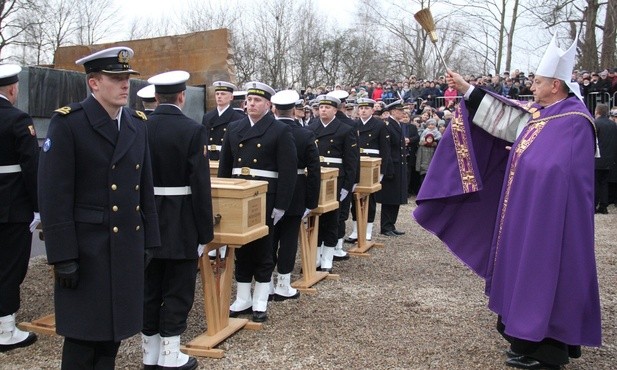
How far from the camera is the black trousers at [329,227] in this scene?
833cm

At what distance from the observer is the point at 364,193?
9.34 meters

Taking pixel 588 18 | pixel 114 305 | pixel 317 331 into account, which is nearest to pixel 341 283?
pixel 317 331

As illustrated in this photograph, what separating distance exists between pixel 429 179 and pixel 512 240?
1.04 metres

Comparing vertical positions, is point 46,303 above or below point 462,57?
below

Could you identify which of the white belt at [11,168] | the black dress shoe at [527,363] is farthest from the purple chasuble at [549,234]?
the white belt at [11,168]

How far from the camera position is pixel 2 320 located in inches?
209

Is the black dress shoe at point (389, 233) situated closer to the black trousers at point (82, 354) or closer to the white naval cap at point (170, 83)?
the white naval cap at point (170, 83)

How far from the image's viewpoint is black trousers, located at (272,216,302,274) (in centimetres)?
665

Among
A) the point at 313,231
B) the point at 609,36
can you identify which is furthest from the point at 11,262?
the point at 609,36

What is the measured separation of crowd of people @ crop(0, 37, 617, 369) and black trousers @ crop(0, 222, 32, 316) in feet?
0.04

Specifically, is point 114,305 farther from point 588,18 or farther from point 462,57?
point 462,57

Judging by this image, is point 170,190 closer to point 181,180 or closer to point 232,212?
point 181,180

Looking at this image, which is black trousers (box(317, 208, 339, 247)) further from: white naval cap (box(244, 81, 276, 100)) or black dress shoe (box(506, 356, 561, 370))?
black dress shoe (box(506, 356, 561, 370))

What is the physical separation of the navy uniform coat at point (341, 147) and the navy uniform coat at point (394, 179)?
94.7 inches
